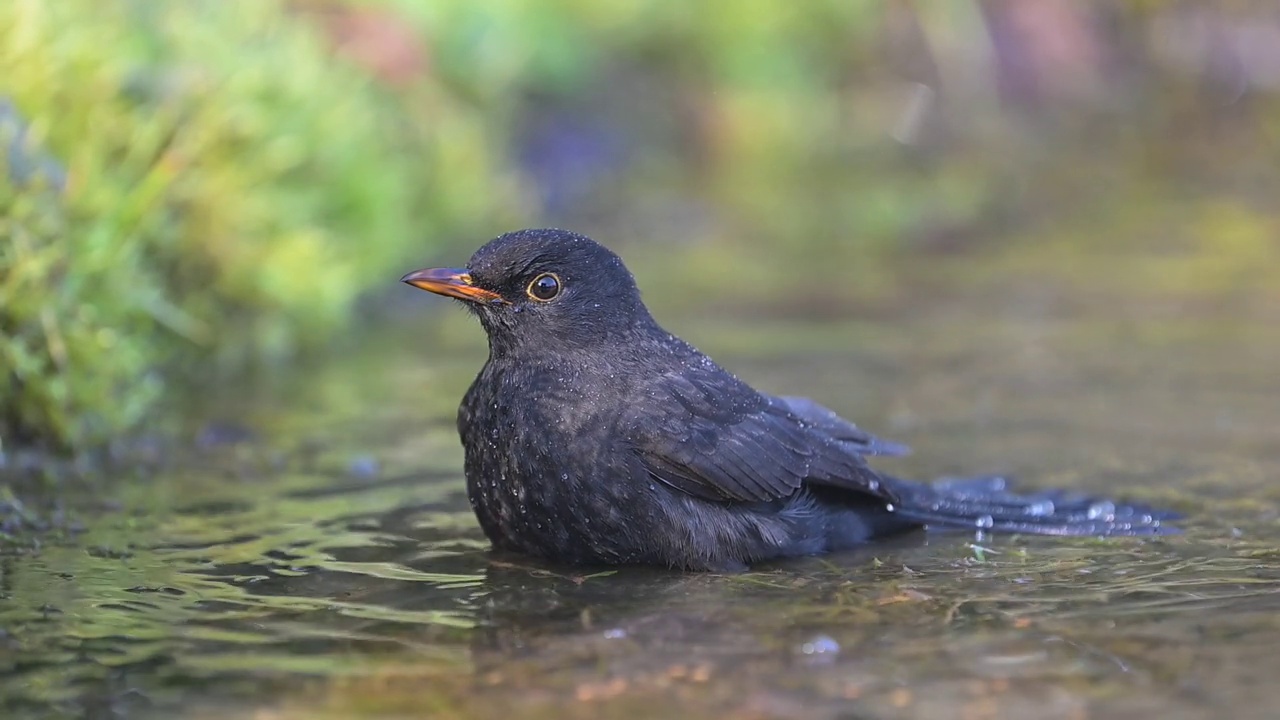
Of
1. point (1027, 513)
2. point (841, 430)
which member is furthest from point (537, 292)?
point (1027, 513)

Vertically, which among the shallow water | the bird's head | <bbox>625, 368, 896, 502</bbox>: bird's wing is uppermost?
the bird's head

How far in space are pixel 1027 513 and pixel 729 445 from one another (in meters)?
1.09

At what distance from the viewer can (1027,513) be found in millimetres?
5129

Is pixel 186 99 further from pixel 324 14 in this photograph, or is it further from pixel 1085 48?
pixel 1085 48

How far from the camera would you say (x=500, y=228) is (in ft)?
37.9

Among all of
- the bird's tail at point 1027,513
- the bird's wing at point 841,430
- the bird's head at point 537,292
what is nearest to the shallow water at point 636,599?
the bird's tail at point 1027,513

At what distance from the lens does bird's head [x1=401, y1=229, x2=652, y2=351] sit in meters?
4.96

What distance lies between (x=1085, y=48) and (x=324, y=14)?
10.1 m

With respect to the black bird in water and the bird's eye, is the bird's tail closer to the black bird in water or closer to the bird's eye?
the black bird in water

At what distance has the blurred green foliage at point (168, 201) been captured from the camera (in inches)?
228

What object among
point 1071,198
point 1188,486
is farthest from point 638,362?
point 1071,198

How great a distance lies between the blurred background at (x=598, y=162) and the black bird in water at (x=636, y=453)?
6.31 ft

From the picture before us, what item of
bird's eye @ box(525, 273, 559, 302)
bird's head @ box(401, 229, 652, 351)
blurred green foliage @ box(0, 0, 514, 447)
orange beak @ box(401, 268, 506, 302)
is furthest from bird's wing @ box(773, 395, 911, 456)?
blurred green foliage @ box(0, 0, 514, 447)

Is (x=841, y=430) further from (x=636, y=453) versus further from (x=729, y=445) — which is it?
(x=636, y=453)
